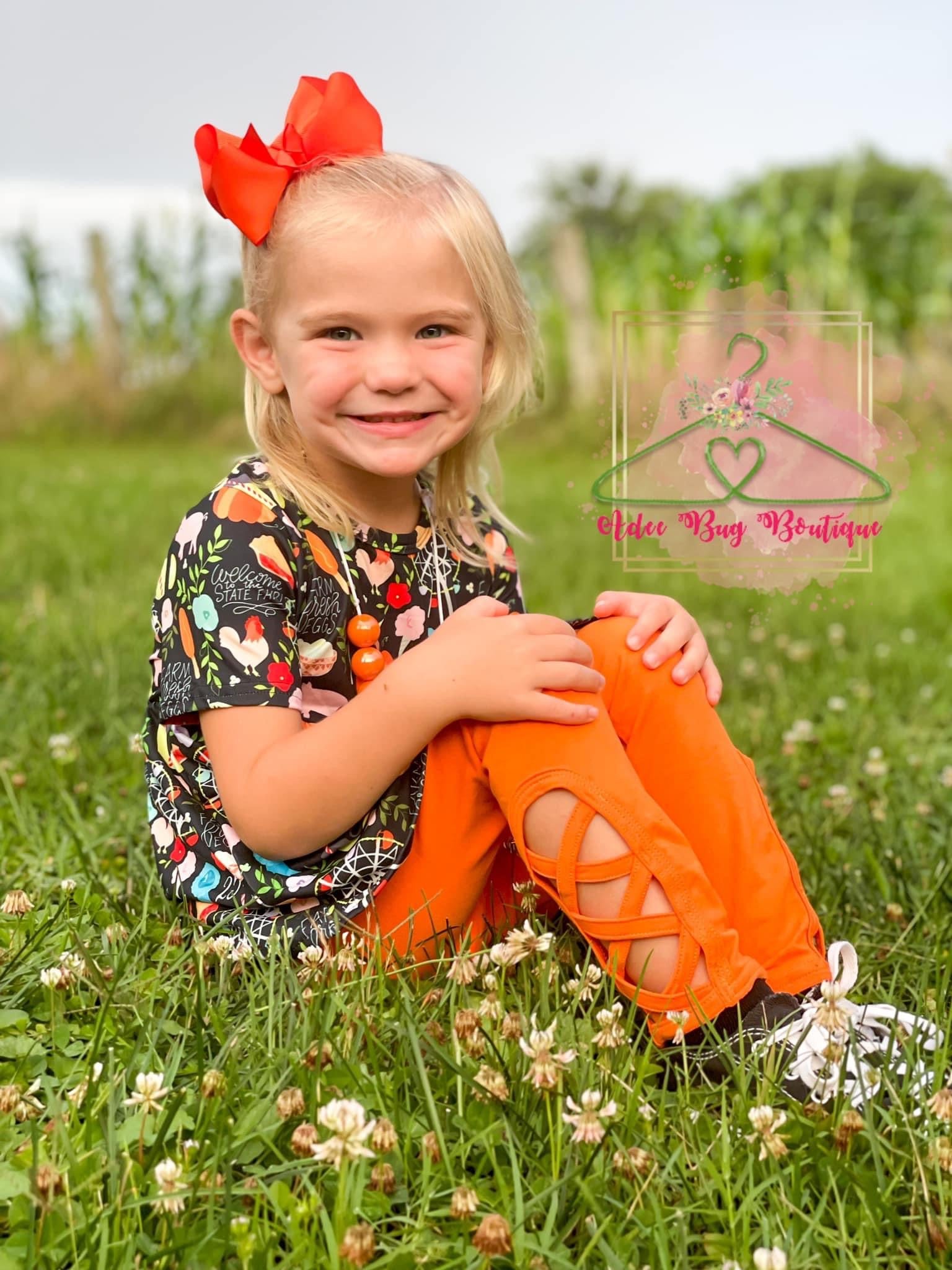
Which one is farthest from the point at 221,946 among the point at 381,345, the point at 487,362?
the point at 487,362

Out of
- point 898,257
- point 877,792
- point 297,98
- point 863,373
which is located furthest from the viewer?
point 898,257

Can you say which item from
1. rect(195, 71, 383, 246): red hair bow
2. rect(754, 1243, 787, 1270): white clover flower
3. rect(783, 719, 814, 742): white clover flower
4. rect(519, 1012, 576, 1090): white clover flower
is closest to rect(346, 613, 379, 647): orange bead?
rect(195, 71, 383, 246): red hair bow

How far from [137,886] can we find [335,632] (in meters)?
0.60

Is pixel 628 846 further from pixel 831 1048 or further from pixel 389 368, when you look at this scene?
pixel 389 368

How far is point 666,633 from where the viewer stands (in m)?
2.10

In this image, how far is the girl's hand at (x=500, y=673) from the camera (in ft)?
6.12

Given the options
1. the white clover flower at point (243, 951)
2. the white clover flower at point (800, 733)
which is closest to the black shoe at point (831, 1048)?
the white clover flower at point (243, 951)

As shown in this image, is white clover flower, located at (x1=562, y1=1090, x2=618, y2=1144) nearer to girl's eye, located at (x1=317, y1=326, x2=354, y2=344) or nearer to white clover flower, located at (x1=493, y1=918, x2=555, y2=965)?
white clover flower, located at (x1=493, y1=918, x2=555, y2=965)

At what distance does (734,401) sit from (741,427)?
0.19 ft

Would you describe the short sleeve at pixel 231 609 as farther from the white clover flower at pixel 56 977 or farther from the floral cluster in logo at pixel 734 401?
the floral cluster in logo at pixel 734 401

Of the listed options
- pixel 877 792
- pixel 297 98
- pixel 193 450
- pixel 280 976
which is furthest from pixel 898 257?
pixel 280 976

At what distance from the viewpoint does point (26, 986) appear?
190cm

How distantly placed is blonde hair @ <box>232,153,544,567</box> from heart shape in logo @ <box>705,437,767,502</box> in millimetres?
418

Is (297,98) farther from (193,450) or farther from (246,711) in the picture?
(193,450)
